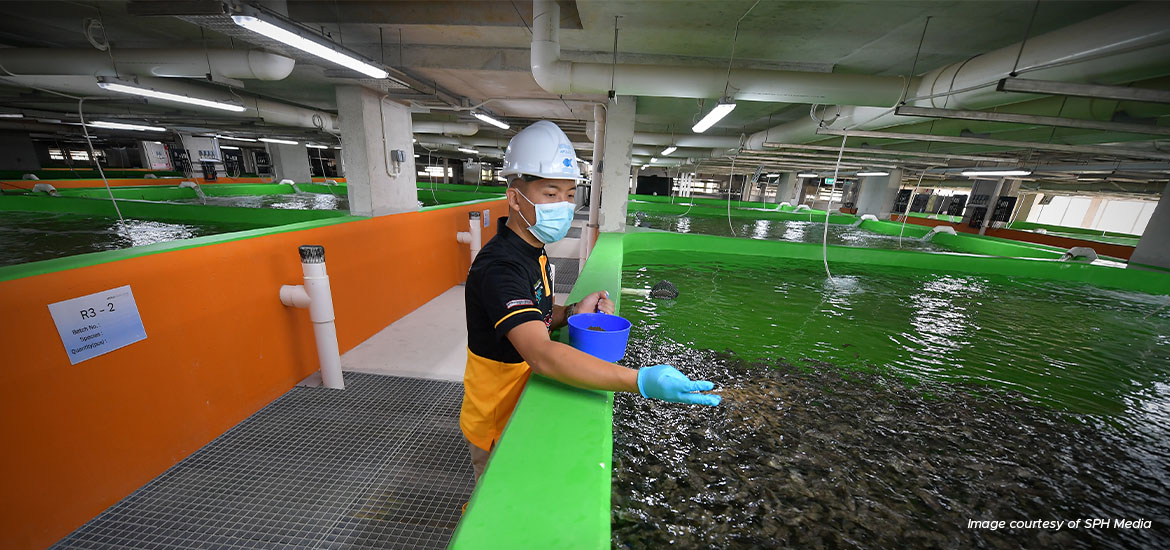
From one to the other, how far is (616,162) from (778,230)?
22.3ft

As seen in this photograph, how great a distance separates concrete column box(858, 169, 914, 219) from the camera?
14.6m

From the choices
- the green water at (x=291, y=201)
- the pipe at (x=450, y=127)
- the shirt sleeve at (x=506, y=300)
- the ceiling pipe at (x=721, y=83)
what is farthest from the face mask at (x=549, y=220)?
the pipe at (x=450, y=127)

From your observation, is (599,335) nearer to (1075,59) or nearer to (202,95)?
(1075,59)

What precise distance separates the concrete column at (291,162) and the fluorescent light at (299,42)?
1286 cm

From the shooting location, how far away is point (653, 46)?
16.8 feet

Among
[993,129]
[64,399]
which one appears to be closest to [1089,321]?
[993,129]

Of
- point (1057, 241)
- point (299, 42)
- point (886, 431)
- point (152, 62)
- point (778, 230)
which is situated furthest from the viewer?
point (778, 230)

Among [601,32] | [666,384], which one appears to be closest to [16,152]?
[601,32]

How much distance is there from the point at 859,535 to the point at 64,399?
3.54 meters

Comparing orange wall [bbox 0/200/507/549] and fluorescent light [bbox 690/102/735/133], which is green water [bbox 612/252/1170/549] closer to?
fluorescent light [bbox 690/102/735/133]

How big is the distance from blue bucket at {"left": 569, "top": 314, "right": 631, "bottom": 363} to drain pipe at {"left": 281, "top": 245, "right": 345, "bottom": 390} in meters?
2.38

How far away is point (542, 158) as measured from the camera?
1359 millimetres

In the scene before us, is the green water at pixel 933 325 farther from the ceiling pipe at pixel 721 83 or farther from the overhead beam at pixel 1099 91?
the ceiling pipe at pixel 721 83

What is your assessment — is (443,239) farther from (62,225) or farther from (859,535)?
(62,225)
